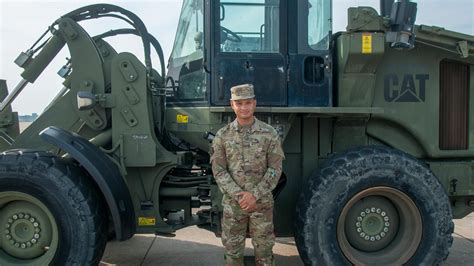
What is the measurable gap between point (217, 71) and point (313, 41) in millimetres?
889

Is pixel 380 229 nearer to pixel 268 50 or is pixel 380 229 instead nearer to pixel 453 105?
pixel 453 105

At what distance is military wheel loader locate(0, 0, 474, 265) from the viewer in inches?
153

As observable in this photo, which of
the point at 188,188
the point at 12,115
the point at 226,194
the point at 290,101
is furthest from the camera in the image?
the point at 12,115

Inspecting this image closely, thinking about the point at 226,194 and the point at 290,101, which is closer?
the point at 226,194

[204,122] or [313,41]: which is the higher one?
[313,41]

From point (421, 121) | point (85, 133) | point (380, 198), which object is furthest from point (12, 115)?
point (421, 121)

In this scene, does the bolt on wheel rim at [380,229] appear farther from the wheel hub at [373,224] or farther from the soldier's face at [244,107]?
the soldier's face at [244,107]

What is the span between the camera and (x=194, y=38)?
4.34 metres

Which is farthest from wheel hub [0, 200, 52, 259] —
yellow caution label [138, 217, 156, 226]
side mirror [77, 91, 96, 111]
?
side mirror [77, 91, 96, 111]

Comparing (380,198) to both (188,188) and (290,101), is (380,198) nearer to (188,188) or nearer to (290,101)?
(290,101)

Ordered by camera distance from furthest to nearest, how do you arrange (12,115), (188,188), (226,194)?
1. (12,115)
2. (188,188)
3. (226,194)

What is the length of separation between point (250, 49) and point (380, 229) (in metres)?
1.97

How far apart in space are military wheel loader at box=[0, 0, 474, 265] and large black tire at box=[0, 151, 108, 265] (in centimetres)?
1

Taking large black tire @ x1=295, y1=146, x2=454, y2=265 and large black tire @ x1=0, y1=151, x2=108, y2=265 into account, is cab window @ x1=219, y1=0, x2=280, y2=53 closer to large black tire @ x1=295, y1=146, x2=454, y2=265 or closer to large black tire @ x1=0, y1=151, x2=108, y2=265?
large black tire @ x1=295, y1=146, x2=454, y2=265
